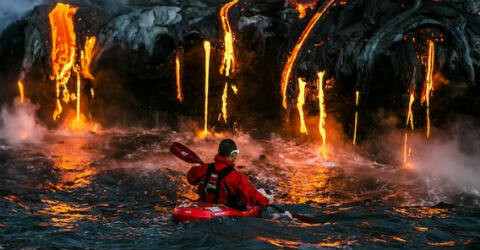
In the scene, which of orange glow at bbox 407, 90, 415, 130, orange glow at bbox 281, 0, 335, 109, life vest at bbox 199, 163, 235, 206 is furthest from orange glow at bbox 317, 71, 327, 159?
life vest at bbox 199, 163, 235, 206

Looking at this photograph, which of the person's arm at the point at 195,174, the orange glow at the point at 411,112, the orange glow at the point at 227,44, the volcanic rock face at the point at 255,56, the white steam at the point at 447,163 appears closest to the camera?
the person's arm at the point at 195,174

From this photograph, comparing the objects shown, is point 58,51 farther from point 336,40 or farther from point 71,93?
point 336,40

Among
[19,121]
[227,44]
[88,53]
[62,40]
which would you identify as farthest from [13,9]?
[227,44]

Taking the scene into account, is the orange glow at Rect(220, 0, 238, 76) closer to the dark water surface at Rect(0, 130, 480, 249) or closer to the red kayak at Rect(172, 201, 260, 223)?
the dark water surface at Rect(0, 130, 480, 249)

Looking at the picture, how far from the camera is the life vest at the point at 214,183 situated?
5789mm

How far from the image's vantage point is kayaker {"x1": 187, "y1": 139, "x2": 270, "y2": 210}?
5.79 meters

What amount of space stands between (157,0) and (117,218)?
7796 mm

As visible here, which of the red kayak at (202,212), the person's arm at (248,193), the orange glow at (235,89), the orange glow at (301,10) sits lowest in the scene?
the red kayak at (202,212)

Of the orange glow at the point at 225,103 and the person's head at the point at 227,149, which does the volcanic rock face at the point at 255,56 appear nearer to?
the orange glow at the point at 225,103

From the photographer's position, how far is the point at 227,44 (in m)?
11.2

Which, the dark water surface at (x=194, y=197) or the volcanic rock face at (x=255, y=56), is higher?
the volcanic rock face at (x=255, y=56)

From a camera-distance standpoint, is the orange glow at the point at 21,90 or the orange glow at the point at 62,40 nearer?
the orange glow at the point at 62,40

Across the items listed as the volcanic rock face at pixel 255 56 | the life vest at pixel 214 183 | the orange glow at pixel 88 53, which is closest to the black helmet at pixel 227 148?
the life vest at pixel 214 183

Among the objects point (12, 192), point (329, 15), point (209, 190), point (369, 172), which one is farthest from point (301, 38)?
point (12, 192)
